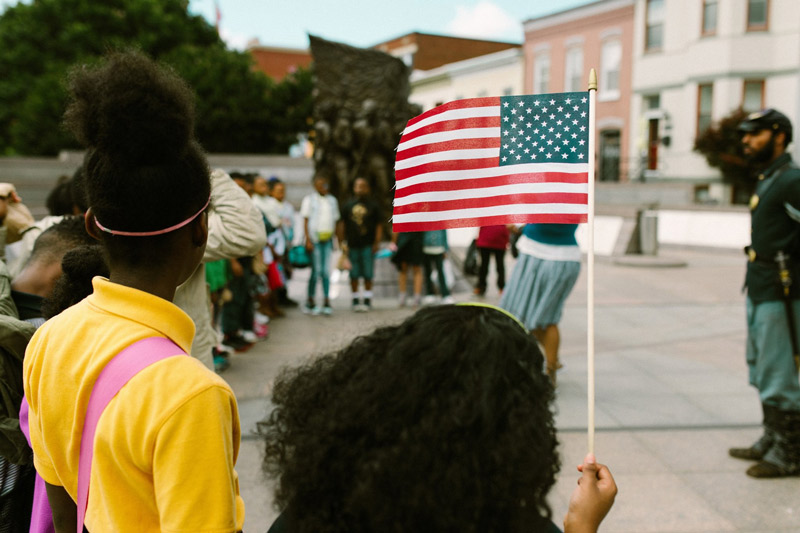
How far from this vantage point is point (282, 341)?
750 cm

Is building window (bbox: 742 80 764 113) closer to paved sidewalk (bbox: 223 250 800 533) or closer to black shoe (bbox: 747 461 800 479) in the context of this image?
paved sidewalk (bbox: 223 250 800 533)

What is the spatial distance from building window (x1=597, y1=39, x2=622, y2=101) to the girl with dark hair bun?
106ft

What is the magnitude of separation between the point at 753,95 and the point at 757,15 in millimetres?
2982

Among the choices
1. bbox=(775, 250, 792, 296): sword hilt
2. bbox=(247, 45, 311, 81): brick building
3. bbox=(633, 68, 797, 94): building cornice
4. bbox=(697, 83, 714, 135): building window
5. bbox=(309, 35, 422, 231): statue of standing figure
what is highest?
bbox=(247, 45, 311, 81): brick building

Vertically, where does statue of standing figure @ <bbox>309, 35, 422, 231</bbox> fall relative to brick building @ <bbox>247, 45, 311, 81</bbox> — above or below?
below

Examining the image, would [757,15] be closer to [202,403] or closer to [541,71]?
[541,71]

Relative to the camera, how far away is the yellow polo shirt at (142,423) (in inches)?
45.9

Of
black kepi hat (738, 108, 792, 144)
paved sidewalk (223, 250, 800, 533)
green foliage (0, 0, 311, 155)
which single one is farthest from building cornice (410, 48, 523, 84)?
black kepi hat (738, 108, 792, 144)

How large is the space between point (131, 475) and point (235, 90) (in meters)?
29.2

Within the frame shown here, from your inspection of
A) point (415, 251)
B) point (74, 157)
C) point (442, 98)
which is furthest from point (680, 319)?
point (442, 98)

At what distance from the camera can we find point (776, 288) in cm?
396

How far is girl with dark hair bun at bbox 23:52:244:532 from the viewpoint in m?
1.17

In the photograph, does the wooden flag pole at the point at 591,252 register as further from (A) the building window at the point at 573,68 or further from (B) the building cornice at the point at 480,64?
(B) the building cornice at the point at 480,64

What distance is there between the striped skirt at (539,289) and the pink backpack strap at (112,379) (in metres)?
3.83
